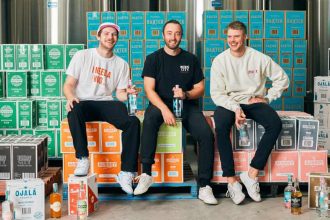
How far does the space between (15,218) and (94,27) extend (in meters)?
3.28

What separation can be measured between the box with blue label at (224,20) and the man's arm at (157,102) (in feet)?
7.47

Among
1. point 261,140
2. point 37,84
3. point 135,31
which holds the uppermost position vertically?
point 135,31

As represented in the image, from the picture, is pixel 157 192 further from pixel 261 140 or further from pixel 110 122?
pixel 261 140

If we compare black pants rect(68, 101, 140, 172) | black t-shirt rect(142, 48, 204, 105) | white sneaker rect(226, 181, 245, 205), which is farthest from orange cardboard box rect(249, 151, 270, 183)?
black pants rect(68, 101, 140, 172)

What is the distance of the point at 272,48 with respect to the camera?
6.82 metres


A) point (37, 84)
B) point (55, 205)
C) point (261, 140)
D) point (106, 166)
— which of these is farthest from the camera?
point (37, 84)

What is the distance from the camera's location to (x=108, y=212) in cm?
427

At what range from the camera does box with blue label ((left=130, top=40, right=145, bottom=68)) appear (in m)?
6.73

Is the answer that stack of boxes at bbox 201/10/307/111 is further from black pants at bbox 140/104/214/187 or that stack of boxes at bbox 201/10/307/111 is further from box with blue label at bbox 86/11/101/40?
black pants at bbox 140/104/214/187

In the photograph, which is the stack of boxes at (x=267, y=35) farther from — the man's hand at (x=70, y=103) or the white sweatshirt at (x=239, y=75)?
the man's hand at (x=70, y=103)

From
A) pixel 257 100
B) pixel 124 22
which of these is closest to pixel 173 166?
pixel 257 100

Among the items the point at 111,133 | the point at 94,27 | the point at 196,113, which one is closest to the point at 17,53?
the point at 94,27

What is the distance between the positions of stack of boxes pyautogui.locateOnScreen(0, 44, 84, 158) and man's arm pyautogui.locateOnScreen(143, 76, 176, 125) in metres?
1.76

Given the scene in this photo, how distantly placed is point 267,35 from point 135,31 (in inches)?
65.2
